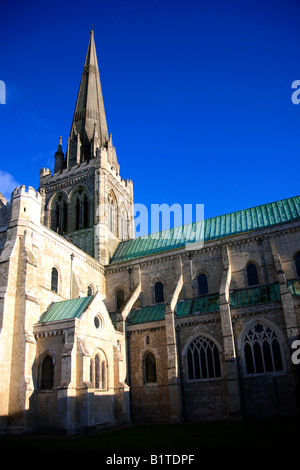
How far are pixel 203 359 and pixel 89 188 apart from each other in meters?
22.0

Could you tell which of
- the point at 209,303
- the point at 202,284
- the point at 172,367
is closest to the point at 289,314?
the point at 209,303

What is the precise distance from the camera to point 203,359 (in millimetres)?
25625

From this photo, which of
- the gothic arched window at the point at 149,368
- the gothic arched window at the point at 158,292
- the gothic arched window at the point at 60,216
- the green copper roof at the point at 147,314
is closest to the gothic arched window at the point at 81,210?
the gothic arched window at the point at 60,216

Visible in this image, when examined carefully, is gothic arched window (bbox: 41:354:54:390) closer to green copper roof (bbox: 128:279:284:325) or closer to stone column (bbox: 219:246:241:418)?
green copper roof (bbox: 128:279:284:325)

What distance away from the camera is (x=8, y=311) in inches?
894

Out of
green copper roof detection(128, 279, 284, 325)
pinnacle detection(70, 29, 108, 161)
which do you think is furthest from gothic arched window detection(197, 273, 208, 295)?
pinnacle detection(70, 29, 108, 161)

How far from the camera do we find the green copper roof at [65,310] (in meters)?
23.8

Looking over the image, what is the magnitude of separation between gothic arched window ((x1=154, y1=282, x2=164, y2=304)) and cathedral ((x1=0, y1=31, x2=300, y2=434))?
0.13 m

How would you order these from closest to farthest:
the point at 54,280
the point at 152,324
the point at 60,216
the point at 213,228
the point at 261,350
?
the point at 261,350 < the point at 152,324 < the point at 54,280 < the point at 213,228 < the point at 60,216

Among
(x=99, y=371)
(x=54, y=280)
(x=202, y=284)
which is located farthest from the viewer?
(x=202, y=284)

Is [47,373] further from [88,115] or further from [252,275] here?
[88,115]

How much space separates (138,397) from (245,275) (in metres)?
12.2

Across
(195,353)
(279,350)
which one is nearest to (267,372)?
(279,350)

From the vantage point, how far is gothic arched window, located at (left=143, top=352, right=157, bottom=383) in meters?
26.9
